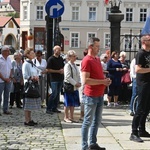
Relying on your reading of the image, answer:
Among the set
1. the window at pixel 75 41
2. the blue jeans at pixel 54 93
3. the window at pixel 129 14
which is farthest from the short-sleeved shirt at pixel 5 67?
the window at pixel 129 14

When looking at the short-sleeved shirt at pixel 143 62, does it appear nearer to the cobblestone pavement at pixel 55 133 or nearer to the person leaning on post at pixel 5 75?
A: the cobblestone pavement at pixel 55 133

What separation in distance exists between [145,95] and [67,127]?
2.25m

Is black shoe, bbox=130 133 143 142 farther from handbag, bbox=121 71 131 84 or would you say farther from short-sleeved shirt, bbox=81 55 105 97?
handbag, bbox=121 71 131 84

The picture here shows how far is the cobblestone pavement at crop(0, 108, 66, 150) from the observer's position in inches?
299

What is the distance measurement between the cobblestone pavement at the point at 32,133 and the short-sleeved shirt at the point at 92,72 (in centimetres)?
117

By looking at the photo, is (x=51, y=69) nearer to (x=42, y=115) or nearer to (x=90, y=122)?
(x=42, y=115)

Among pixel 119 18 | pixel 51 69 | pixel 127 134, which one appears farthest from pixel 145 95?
pixel 119 18

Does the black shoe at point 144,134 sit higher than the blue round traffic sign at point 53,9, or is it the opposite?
the blue round traffic sign at point 53,9

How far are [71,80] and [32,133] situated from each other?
5.67ft

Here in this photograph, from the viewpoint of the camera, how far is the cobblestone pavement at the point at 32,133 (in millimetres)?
7582

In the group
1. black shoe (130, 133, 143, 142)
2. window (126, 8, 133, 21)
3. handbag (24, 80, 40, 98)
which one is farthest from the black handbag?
window (126, 8, 133, 21)

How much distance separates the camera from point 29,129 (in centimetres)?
911

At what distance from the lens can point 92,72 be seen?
699 centimetres

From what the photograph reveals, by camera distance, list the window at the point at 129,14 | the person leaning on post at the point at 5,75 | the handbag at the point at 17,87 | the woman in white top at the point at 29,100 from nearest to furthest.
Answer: the woman in white top at the point at 29,100
the person leaning on post at the point at 5,75
the handbag at the point at 17,87
the window at the point at 129,14
